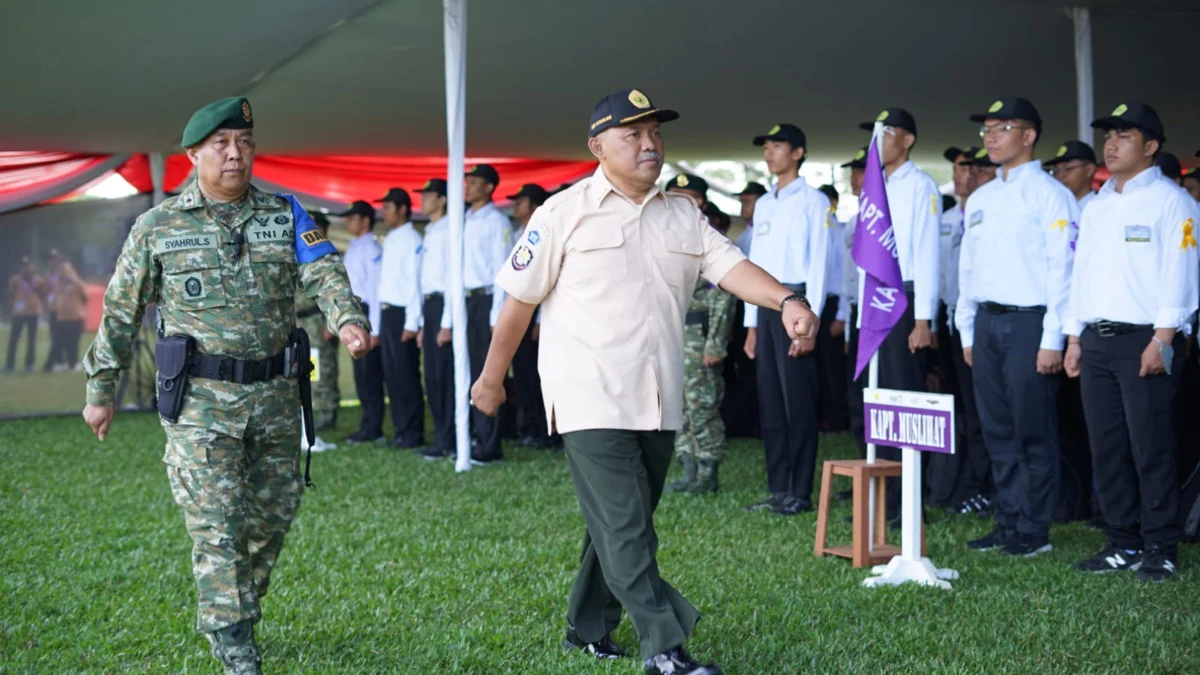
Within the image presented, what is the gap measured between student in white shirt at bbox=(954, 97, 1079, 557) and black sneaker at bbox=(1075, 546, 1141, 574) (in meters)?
0.32

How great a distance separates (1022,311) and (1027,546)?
1076 millimetres

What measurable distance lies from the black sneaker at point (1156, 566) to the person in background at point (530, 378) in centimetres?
557

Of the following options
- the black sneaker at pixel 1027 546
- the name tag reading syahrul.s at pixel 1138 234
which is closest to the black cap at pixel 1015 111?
the name tag reading syahrul.s at pixel 1138 234

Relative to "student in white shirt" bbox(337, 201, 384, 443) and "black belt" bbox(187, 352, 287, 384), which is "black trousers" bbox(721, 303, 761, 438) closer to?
"student in white shirt" bbox(337, 201, 384, 443)

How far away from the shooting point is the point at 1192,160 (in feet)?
43.7

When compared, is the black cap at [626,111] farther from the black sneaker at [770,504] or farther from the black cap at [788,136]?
the black sneaker at [770,504]

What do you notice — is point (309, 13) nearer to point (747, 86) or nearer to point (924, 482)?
point (747, 86)

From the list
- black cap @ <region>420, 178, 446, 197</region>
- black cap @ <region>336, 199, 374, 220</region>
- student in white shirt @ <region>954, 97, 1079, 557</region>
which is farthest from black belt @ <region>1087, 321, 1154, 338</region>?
black cap @ <region>336, 199, 374, 220</region>

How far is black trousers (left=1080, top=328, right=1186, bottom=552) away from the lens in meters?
4.99

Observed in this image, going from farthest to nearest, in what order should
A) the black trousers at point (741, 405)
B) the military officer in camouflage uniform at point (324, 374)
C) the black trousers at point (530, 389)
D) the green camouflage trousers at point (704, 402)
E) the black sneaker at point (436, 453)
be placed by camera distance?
the military officer in camouflage uniform at point (324, 374) < the black trousers at point (741, 405) < the black trousers at point (530, 389) < the black sneaker at point (436, 453) < the green camouflage trousers at point (704, 402)

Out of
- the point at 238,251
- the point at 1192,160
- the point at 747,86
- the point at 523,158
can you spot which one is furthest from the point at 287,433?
the point at 1192,160

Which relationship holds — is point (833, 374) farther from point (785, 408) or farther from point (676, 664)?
point (676, 664)

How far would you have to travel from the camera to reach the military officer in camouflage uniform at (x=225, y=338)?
356 cm

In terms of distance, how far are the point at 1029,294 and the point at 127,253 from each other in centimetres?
386
